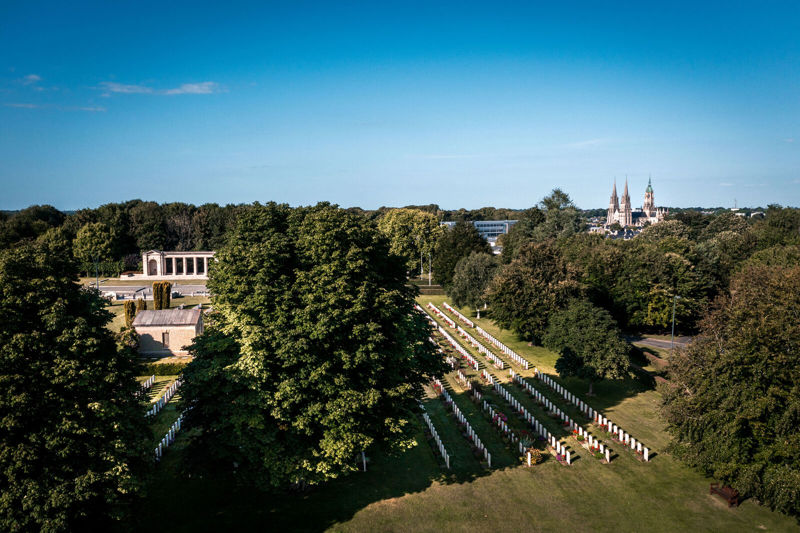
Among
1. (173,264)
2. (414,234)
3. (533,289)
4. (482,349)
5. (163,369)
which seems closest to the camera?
(163,369)

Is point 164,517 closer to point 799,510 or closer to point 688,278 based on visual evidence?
point 799,510

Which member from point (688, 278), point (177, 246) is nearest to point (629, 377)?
point (688, 278)

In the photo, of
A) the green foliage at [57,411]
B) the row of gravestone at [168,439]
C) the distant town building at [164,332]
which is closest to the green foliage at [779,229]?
the distant town building at [164,332]

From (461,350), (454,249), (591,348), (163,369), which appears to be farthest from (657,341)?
(163,369)

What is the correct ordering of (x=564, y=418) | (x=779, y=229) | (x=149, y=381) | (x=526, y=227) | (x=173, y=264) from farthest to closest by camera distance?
(x=173, y=264) → (x=526, y=227) → (x=779, y=229) → (x=149, y=381) → (x=564, y=418)

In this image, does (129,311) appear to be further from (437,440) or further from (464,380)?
(437,440)
